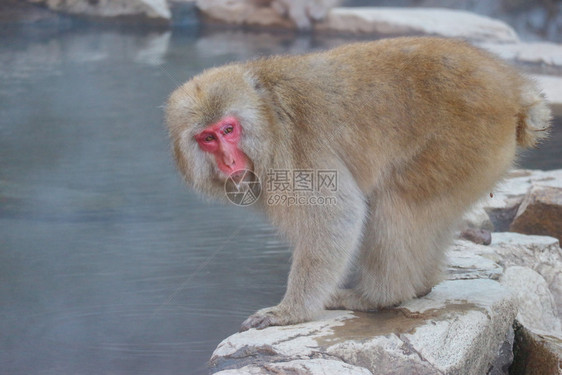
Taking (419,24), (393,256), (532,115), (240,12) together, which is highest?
(240,12)

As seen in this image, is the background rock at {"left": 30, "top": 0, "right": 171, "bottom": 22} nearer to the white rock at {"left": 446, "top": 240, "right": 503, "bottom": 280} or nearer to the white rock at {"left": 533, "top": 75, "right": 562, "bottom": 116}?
the white rock at {"left": 533, "top": 75, "right": 562, "bottom": 116}

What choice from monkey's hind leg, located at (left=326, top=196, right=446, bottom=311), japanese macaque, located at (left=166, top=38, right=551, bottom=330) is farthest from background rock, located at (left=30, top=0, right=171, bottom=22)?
monkey's hind leg, located at (left=326, top=196, right=446, bottom=311)

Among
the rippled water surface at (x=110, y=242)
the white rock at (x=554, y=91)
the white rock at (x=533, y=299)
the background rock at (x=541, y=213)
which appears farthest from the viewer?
the white rock at (x=554, y=91)

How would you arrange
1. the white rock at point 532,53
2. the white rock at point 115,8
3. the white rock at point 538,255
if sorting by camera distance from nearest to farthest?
the white rock at point 538,255 < the white rock at point 532,53 < the white rock at point 115,8

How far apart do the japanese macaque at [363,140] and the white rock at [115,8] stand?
10686mm

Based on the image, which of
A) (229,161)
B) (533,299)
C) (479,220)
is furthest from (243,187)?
(479,220)

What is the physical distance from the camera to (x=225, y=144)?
3246 mm

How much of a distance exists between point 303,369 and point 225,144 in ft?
3.42

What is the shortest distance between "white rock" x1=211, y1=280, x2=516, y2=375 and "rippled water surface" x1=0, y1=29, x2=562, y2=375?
627 mm

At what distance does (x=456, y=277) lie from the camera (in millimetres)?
4129

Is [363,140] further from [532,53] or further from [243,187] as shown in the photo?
[532,53]

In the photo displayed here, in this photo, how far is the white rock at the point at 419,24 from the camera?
12695 mm

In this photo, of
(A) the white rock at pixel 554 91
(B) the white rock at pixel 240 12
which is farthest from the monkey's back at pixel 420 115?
(B) the white rock at pixel 240 12
